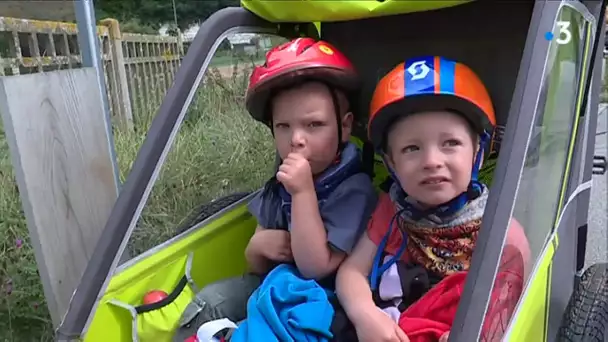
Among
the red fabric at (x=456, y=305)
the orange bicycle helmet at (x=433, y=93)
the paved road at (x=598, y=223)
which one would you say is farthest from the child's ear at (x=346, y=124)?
the paved road at (x=598, y=223)

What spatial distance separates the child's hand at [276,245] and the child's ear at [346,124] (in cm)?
31

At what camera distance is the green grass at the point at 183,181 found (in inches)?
90.4

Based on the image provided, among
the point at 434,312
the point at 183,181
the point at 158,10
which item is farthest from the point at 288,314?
the point at 158,10

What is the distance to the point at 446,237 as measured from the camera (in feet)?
5.54

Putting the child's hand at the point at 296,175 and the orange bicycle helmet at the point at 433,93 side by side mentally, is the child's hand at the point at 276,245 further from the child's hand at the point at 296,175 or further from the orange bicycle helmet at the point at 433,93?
the orange bicycle helmet at the point at 433,93

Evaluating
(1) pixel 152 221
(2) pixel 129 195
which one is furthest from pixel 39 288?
(2) pixel 129 195

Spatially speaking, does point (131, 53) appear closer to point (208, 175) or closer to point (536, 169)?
point (208, 175)

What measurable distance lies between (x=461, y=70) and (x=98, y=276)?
101cm

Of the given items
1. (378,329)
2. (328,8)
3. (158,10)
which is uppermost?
(158,10)

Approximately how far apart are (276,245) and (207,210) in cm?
43

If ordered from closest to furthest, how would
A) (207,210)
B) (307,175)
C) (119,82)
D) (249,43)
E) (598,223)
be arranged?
1. (307,175)
2. (249,43)
3. (207,210)
4. (119,82)
5. (598,223)

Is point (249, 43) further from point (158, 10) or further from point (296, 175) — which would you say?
point (158, 10)

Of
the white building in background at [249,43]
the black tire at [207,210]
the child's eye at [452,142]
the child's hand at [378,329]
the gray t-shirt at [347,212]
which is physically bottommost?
the child's hand at [378,329]

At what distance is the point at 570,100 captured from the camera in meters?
1.76
